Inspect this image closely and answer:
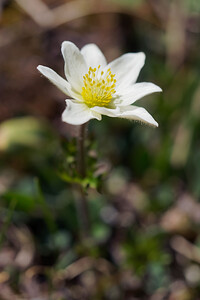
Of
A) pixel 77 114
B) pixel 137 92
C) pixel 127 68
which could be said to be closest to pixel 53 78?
pixel 77 114

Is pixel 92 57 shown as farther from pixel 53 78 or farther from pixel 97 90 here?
pixel 53 78

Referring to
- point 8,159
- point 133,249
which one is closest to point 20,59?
point 8,159

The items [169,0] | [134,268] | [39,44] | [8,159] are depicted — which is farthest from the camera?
[169,0]

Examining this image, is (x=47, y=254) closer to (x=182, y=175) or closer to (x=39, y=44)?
(x=182, y=175)

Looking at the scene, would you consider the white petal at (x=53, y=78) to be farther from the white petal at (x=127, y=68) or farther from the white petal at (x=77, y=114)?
the white petal at (x=127, y=68)

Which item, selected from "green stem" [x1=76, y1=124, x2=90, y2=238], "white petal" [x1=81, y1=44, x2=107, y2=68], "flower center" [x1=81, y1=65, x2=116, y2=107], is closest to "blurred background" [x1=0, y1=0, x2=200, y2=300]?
"green stem" [x1=76, y1=124, x2=90, y2=238]
